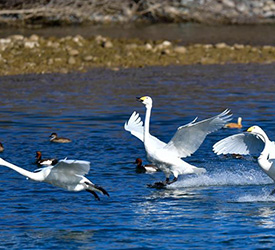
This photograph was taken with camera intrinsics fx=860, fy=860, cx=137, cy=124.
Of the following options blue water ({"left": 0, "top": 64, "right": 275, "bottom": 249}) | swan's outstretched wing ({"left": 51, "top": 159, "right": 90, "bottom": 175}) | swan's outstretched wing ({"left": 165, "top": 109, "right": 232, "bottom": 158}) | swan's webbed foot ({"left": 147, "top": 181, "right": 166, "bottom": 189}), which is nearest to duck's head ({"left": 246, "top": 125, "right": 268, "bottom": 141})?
swan's outstretched wing ({"left": 165, "top": 109, "right": 232, "bottom": 158})

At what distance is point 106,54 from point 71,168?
58.7ft

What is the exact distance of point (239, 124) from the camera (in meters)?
19.5

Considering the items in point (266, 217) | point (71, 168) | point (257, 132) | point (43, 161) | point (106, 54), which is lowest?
point (106, 54)

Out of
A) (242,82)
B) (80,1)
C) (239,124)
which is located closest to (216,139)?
(239,124)

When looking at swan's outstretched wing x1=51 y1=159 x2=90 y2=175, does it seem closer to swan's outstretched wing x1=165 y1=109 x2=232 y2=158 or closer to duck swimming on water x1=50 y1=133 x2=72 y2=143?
swan's outstretched wing x1=165 y1=109 x2=232 y2=158

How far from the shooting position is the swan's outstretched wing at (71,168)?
11.7 m

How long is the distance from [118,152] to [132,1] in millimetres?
25813

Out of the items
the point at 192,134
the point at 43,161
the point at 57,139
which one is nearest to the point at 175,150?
the point at 192,134

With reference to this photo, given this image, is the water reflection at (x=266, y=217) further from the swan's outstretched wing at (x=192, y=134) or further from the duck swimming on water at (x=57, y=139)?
the duck swimming on water at (x=57, y=139)

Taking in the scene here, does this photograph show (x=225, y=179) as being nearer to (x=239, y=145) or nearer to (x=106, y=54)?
(x=239, y=145)

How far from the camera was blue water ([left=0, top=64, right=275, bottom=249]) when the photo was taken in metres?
11.3

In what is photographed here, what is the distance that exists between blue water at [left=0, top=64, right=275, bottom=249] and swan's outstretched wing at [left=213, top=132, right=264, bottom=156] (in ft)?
1.74

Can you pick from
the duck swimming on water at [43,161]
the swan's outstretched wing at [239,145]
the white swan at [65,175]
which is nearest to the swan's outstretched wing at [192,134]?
the swan's outstretched wing at [239,145]

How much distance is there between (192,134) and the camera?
45.7 ft
